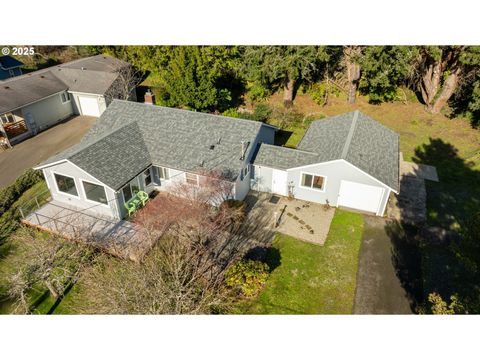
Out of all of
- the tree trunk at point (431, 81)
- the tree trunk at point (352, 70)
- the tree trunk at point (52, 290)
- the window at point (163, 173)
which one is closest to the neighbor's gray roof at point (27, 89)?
the window at point (163, 173)

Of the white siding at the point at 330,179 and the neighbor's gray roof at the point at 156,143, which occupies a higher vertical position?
the neighbor's gray roof at the point at 156,143

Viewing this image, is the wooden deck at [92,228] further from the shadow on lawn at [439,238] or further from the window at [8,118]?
the window at [8,118]

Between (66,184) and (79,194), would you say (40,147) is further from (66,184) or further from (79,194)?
(79,194)

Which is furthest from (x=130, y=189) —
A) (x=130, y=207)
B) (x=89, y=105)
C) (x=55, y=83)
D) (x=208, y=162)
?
(x=55, y=83)

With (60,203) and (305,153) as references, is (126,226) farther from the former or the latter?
(305,153)

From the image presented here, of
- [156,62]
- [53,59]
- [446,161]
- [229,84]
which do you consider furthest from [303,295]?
[53,59]

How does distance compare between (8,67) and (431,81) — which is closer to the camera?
(431,81)
